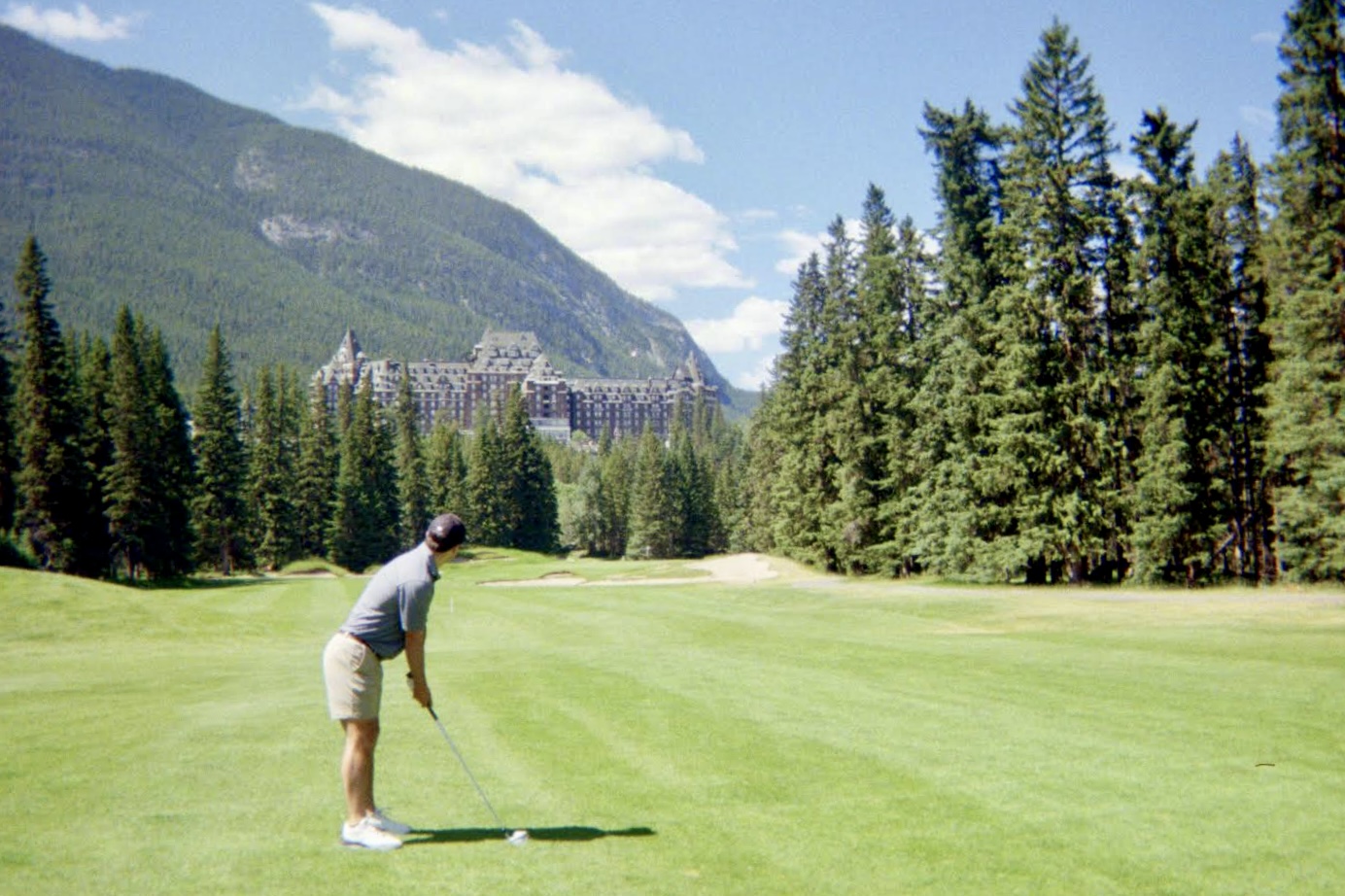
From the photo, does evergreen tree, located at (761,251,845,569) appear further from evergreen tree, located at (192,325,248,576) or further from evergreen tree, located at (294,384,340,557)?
evergreen tree, located at (294,384,340,557)

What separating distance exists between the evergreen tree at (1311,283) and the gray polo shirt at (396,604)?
36.7 metres

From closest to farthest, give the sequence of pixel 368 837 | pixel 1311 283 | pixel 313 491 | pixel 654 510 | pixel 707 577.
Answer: pixel 368 837 → pixel 1311 283 → pixel 707 577 → pixel 313 491 → pixel 654 510

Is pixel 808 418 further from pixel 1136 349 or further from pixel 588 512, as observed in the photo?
pixel 588 512

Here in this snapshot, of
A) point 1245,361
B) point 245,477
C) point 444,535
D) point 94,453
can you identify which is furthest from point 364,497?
point 444,535

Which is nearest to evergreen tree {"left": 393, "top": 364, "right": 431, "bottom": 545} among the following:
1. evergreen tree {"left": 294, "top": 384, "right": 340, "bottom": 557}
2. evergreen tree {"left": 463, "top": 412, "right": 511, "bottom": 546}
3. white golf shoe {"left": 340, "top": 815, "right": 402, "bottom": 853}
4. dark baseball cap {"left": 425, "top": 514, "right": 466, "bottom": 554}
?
evergreen tree {"left": 463, "top": 412, "right": 511, "bottom": 546}

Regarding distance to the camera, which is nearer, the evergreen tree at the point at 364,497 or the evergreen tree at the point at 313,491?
the evergreen tree at the point at 364,497

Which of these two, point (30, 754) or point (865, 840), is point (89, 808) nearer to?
point (30, 754)

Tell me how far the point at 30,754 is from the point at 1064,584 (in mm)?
40072

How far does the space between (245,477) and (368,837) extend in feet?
269

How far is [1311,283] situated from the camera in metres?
36.0

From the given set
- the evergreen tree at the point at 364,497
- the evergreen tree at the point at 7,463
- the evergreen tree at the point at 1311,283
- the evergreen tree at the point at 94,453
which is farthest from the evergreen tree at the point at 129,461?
the evergreen tree at the point at 1311,283

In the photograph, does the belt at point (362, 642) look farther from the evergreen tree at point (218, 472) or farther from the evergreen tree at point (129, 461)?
the evergreen tree at point (218, 472)

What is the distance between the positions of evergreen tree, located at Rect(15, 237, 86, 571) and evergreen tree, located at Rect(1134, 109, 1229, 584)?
5663 cm

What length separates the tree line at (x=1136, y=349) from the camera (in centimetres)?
3612
